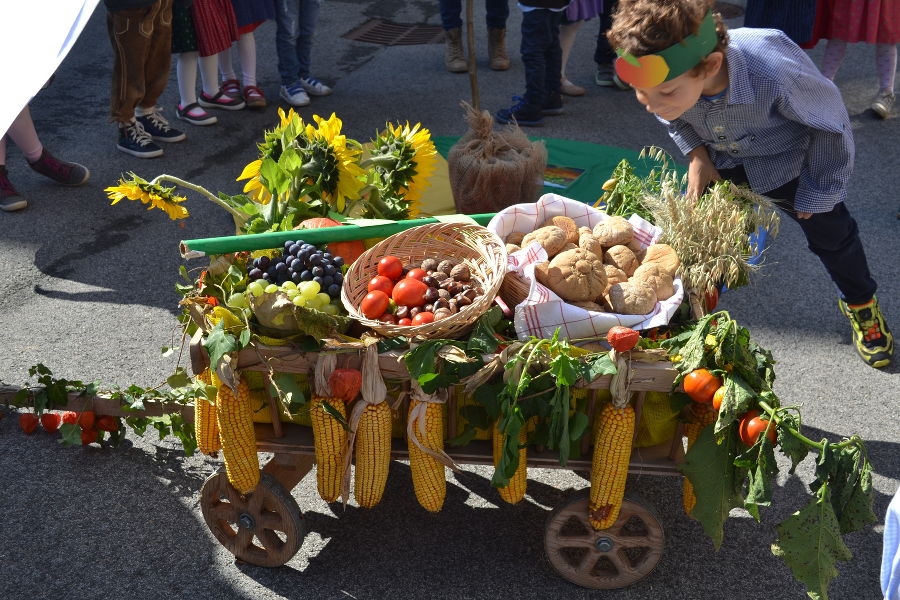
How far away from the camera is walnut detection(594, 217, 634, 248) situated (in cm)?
226

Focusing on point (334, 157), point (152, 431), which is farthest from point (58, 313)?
point (334, 157)

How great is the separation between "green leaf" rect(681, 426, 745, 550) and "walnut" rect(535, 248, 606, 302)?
44 cm

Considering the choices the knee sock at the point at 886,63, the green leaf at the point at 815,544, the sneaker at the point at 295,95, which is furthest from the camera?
the sneaker at the point at 295,95

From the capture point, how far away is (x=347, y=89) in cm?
577

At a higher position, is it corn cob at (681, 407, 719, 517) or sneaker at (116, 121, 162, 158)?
corn cob at (681, 407, 719, 517)

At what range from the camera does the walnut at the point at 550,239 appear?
221 centimetres

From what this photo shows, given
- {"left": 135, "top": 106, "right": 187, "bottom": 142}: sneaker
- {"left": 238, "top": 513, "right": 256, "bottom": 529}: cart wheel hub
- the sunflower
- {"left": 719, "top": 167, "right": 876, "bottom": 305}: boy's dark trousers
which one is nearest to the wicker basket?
the sunflower

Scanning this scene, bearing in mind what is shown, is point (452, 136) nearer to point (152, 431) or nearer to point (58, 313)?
point (58, 313)

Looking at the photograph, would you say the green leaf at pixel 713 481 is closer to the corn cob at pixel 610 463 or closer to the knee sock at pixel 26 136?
the corn cob at pixel 610 463

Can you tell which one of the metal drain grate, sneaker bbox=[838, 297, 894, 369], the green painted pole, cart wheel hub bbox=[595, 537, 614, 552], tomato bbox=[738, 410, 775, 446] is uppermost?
the green painted pole

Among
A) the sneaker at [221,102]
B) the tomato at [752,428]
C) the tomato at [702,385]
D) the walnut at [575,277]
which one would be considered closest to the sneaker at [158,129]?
the sneaker at [221,102]

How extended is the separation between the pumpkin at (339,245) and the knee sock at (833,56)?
148 inches

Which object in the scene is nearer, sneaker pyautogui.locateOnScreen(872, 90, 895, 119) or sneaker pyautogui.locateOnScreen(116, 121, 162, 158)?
sneaker pyautogui.locateOnScreen(116, 121, 162, 158)

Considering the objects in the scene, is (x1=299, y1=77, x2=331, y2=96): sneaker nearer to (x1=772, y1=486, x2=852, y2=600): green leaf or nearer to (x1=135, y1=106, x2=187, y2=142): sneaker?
(x1=135, y1=106, x2=187, y2=142): sneaker
